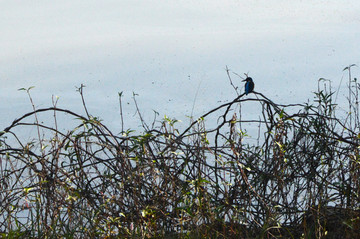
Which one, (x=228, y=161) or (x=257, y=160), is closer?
(x=228, y=161)

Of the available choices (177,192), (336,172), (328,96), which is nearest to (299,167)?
(336,172)

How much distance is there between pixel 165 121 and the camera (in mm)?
3686

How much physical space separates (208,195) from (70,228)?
97 cm

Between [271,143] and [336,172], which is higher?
[271,143]

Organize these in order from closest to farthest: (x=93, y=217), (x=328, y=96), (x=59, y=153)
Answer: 1. (x=93, y=217)
2. (x=59, y=153)
3. (x=328, y=96)

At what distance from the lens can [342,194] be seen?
12.3 ft

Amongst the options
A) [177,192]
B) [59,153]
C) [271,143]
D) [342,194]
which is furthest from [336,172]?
[59,153]

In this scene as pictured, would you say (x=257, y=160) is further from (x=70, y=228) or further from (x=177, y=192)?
(x=70, y=228)

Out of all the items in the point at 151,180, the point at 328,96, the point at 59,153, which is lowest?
the point at 151,180

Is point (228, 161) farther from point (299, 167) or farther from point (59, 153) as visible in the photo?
point (59, 153)

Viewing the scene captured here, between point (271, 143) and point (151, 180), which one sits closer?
point (151, 180)

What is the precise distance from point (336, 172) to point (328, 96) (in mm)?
617

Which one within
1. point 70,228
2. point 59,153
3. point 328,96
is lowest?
point 70,228

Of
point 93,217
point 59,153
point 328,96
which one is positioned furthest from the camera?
point 328,96
